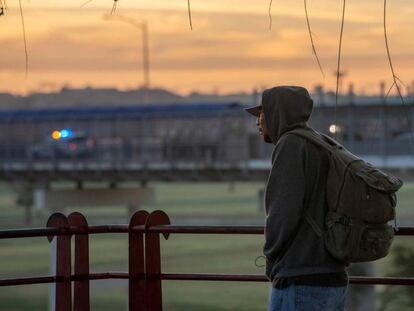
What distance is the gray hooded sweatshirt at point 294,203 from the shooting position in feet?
14.1

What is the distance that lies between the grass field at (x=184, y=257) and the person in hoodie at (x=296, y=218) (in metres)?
14.1

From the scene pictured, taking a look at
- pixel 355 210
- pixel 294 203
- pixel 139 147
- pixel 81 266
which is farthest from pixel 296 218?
pixel 139 147

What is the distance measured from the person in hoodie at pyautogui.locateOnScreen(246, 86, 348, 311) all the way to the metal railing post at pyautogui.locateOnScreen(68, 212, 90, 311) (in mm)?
2515

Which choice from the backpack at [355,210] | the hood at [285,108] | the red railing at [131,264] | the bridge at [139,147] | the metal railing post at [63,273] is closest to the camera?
the backpack at [355,210]

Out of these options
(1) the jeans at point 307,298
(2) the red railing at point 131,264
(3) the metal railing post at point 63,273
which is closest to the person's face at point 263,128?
(1) the jeans at point 307,298

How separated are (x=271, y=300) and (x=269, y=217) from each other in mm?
364

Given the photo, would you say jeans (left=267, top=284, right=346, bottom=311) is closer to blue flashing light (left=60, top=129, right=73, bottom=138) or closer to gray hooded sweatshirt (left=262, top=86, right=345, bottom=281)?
gray hooded sweatshirt (left=262, top=86, right=345, bottom=281)

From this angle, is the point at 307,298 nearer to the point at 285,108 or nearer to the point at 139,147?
the point at 285,108

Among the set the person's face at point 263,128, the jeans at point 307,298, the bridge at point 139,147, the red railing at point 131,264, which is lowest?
the jeans at point 307,298

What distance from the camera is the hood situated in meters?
4.43

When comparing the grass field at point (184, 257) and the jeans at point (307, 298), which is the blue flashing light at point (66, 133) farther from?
the jeans at point (307, 298)

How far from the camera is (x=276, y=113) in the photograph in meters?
4.45

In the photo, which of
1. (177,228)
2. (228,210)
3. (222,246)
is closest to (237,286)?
(222,246)

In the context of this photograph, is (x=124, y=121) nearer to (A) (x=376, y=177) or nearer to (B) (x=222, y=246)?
(B) (x=222, y=246)
